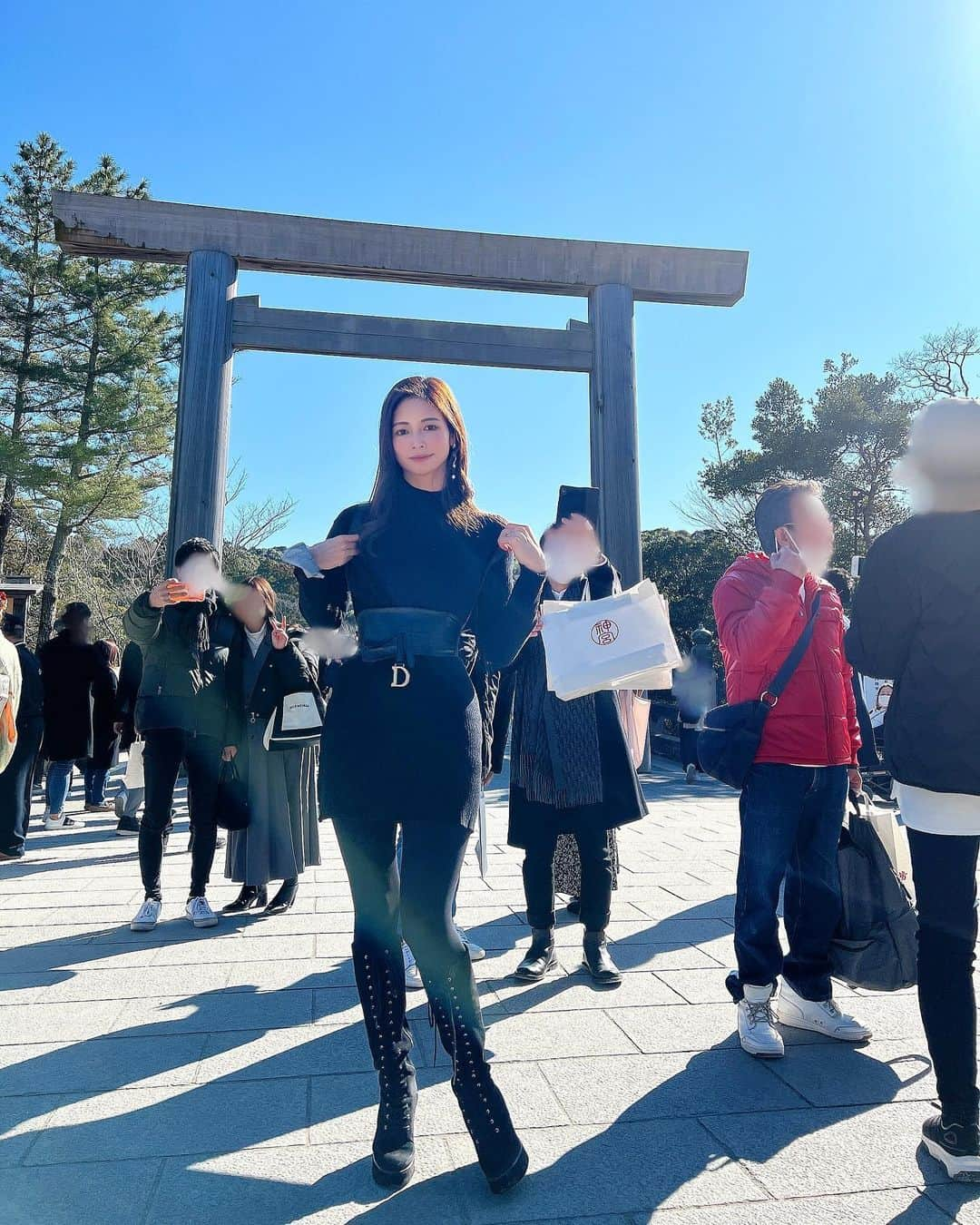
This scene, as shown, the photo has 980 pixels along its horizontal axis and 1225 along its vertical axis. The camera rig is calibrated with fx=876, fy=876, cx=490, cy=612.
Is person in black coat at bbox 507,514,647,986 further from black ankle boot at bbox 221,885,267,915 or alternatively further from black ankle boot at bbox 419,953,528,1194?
black ankle boot at bbox 221,885,267,915

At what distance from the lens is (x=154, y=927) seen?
398 centimetres

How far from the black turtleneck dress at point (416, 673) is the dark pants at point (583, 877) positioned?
138 centimetres

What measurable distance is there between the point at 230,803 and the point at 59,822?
3794mm

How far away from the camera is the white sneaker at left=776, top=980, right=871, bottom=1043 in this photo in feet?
8.71

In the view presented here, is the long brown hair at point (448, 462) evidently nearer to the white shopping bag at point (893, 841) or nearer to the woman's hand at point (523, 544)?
the woman's hand at point (523, 544)

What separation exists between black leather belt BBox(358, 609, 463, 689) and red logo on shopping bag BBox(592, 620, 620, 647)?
42.0 inches

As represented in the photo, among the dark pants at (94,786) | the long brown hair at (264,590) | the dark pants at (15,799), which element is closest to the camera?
the long brown hair at (264,590)

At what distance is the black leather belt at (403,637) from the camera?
1965mm

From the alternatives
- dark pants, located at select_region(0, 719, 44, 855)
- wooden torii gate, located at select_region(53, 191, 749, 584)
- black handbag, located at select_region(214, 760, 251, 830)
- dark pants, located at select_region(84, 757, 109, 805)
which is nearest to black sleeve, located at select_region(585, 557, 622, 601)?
black handbag, located at select_region(214, 760, 251, 830)

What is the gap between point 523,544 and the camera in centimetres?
213

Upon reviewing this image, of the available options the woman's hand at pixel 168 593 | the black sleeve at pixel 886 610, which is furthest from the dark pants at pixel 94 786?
the black sleeve at pixel 886 610

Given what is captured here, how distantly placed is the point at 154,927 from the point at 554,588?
2.41 meters

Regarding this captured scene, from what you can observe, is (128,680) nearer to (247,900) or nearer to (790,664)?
(247,900)

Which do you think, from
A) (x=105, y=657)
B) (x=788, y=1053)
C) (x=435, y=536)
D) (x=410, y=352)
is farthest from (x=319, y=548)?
(x=105, y=657)
